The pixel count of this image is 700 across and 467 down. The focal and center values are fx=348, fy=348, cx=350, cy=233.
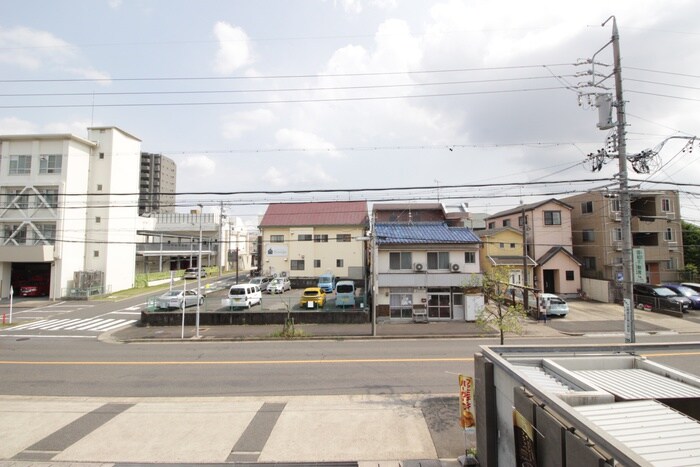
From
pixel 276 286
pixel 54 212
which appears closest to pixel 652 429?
pixel 276 286

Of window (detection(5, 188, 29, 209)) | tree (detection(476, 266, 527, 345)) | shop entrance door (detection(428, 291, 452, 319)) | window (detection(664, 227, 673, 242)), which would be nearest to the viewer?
tree (detection(476, 266, 527, 345))

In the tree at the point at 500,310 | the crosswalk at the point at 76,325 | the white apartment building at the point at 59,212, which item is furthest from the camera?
the white apartment building at the point at 59,212

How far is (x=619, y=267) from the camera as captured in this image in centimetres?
3147

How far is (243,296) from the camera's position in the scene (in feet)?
85.7

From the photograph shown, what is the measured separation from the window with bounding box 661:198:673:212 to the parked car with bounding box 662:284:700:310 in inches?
296

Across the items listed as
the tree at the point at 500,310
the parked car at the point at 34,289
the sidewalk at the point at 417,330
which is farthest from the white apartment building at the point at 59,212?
the tree at the point at 500,310

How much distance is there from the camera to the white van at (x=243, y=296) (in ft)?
85.3

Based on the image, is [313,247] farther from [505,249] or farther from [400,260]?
[505,249]

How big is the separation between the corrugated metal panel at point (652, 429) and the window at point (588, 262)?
3536cm

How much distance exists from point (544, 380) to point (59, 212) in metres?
45.8

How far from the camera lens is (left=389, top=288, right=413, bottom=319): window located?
24.8 meters

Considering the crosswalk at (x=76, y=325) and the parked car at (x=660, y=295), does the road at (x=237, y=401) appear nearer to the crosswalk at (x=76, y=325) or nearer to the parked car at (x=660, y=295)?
the crosswalk at (x=76, y=325)

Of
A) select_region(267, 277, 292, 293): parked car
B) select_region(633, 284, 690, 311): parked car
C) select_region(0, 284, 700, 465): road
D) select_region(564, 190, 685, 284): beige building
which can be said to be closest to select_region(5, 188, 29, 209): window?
select_region(0, 284, 700, 465): road

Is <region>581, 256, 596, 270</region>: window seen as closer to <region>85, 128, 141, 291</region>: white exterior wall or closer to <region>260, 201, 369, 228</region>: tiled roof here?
<region>260, 201, 369, 228</region>: tiled roof
